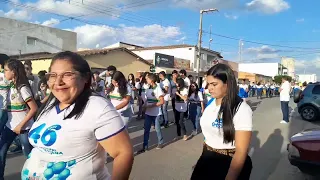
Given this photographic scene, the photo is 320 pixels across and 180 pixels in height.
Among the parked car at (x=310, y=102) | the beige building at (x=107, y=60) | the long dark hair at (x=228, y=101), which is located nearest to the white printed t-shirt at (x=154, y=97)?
the long dark hair at (x=228, y=101)

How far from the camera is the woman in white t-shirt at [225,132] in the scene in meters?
2.20

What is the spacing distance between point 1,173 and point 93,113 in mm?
2984

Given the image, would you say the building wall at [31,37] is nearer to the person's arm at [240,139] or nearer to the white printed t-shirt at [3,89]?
the white printed t-shirt at [3,89]

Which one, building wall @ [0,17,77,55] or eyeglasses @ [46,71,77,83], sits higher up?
building wall @ [0,17,77,55]

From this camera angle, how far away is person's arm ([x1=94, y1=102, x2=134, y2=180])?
5.28 ft

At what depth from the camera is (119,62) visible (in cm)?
2505

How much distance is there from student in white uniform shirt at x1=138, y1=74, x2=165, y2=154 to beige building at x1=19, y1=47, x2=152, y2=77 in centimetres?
1571

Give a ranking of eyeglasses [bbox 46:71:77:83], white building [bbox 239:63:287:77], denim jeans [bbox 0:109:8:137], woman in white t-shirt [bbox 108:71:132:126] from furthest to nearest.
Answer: white building [bbox 239:63:287:77] → woman in white t-shirt [bbox 108:71:132:126] → denim jeans [bbox 0:109:8:137] → eyeglasses [bbox 46:71:77:83]

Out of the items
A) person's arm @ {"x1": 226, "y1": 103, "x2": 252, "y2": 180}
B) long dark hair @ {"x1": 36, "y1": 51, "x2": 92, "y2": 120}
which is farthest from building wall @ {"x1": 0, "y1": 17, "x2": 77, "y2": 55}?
person's arm @ {"x1": 226, "y1": 103, "x2": 252, "y2": 180}

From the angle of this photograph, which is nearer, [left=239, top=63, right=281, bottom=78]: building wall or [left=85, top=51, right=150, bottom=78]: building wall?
[left=85, top=51, right=150, bottom=78]: building wall

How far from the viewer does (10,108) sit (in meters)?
4.03

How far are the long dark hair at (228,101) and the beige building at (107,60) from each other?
19764mm

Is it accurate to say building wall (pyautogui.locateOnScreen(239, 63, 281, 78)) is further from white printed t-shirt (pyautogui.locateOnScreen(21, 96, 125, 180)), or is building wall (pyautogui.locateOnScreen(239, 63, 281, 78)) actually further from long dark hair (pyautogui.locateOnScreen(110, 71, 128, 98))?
white printed t-shirt (pyautogui.locateOnScreen(21, 96, 125, 180))

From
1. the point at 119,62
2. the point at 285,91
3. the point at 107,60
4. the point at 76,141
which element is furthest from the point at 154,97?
the point at 119,62
